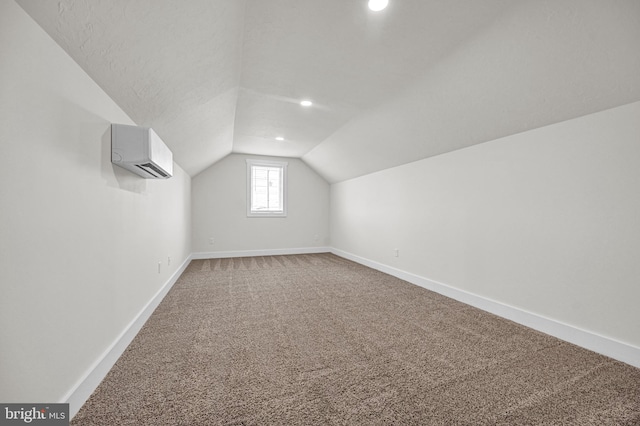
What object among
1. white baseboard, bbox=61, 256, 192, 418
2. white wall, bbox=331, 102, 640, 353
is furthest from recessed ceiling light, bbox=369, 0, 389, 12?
white baseboard, bbox=61, 256, 192, 418

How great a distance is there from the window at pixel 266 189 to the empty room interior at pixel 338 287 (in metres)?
2.41

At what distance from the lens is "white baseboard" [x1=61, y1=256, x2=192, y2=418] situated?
125 centimetres

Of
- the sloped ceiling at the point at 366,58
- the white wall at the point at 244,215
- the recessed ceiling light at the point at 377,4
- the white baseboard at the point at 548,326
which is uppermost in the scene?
the recessed ceiling light at the point at 377,4

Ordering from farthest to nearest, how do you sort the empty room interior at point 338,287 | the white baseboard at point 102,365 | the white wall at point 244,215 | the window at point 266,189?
the window at point 266,189 < the white wall at point 244,215 < the white baseboard at point 102,365 < the empty room interior at point 338,287

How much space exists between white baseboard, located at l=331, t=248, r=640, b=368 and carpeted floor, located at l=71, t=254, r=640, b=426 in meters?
0.08

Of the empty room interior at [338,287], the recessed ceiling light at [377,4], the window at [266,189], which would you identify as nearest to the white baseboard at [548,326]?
the empty room interior at [338,287]

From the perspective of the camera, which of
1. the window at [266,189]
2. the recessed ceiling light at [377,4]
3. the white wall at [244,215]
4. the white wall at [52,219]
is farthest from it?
the window at [266,189]

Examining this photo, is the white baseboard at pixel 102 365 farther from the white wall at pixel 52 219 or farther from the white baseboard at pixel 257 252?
the white baseboard at pixel 257 252

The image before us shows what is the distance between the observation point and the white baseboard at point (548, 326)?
176cm

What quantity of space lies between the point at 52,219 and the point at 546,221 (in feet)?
10.9

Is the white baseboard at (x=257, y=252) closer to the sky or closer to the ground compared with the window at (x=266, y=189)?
closer to the ground

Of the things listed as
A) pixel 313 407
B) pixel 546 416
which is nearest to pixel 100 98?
pixel 313 407

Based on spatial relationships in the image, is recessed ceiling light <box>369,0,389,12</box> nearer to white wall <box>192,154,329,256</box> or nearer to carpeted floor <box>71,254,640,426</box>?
carpeted floor <box>71,254,640,426</box>

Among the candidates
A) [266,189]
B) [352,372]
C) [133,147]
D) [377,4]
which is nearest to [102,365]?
[133,147]
